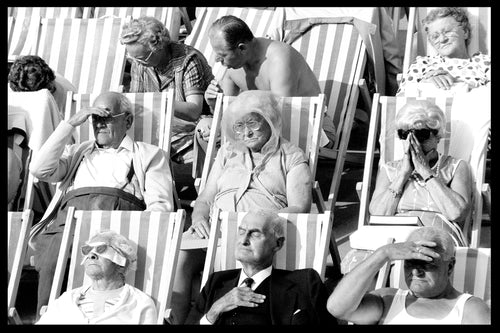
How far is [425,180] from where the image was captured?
783cm

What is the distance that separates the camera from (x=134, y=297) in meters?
7.44

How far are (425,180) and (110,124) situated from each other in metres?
1.85

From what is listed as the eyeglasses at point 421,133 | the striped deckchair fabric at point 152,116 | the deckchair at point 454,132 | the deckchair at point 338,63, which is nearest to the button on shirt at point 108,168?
the striped deckchair fabric at point 152,116

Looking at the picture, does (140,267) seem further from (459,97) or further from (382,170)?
(459,97)

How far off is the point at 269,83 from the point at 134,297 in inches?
81.7

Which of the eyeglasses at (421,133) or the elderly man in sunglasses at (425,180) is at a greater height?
the eyeglasses at (421,133)

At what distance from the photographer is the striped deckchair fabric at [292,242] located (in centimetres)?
751

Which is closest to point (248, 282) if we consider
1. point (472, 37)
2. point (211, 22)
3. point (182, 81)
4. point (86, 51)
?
point (182, 81)

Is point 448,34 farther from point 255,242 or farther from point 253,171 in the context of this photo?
point 255,242

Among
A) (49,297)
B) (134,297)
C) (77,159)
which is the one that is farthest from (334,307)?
(77,159)

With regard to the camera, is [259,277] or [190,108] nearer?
[259,277]

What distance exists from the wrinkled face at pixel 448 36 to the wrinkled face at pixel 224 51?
1.18 m

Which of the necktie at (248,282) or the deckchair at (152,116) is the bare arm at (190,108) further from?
the necktie at (248,282)
